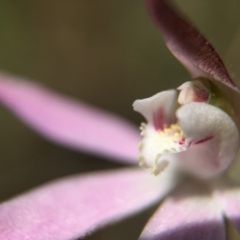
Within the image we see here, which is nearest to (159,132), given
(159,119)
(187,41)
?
(159,119)

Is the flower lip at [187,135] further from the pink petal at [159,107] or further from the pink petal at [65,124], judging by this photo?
the pink petal at [65,124]

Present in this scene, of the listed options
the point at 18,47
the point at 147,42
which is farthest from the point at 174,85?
the point at 18,47

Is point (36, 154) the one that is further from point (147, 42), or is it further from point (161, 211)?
point (161, 211)

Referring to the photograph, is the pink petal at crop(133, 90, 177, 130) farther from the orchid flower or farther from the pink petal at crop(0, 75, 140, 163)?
the pink petal at crop(0, 75, 140, 163)

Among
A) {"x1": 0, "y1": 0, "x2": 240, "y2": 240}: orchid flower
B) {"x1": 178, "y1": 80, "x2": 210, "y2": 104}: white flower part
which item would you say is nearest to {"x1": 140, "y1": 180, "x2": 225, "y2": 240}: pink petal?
{"x1": 0, "y1": 0, "x2": 240, "y2": 240}: orchid flower

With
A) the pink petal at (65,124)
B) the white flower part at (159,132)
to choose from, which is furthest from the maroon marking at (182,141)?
the pink petal at (65,124)

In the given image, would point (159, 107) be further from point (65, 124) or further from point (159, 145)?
point (65, 124)

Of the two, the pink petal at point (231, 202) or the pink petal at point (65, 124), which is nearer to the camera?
the pink petal at point (231, 202)
